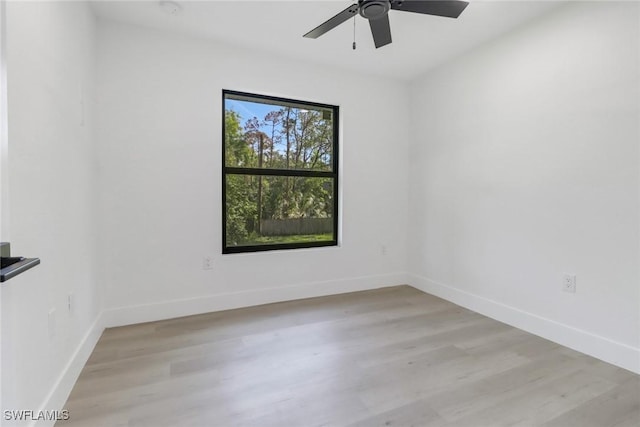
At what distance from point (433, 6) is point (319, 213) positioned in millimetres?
2196

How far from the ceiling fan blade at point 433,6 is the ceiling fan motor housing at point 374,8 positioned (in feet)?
0.22

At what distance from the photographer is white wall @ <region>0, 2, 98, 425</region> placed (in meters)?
1.18

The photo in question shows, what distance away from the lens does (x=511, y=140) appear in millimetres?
2639

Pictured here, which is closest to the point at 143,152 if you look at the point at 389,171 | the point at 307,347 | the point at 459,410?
the point at 307,347

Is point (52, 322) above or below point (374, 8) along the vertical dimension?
below

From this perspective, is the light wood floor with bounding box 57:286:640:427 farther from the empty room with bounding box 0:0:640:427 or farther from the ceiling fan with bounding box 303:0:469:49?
the ceiling fan with bounding box 303:0:469:49

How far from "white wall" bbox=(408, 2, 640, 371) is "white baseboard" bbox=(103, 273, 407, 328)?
29.8 inches

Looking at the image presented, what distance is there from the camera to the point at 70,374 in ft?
5.57

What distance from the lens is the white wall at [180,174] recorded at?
2.52 meters

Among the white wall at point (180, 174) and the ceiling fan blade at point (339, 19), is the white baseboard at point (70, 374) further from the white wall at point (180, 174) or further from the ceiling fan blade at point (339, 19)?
the ceiling fan blade at point (339, 19)

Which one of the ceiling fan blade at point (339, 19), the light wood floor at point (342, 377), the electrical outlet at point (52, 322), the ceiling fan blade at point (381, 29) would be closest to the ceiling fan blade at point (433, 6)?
the ceiling fan blade at point (381, 29)

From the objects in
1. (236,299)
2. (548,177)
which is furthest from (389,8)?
(236,299)

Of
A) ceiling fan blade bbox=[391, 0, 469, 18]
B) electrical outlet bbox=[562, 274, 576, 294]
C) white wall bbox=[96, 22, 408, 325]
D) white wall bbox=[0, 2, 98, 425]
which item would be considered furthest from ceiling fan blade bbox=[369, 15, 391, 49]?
electrical outlet bbox=[562, 274, 576, 294]

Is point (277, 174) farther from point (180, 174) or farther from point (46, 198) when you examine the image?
point (46, 198)
